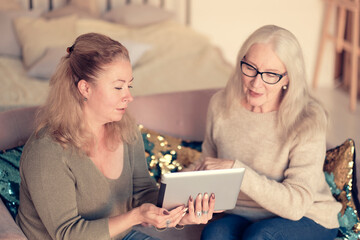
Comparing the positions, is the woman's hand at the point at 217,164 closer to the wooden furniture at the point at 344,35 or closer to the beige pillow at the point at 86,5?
the beige pillow at the point at 86,5

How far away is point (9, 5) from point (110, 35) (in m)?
Result: 0.83

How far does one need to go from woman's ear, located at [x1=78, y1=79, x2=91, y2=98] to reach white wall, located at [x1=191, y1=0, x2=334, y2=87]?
2996 millimetres

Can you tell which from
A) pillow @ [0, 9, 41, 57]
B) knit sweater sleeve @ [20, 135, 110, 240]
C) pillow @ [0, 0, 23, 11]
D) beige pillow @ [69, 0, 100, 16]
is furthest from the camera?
beige pillow @ [69, 0, 100, 16]

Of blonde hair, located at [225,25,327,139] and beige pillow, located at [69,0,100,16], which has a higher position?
blonde hair, located at [225,25,327,139]

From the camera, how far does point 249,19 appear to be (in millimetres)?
4586

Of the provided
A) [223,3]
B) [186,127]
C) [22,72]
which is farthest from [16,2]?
[186,127]

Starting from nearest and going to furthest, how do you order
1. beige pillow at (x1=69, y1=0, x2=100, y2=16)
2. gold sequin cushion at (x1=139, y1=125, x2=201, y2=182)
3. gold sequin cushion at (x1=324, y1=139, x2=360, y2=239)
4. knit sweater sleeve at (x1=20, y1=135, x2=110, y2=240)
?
knit sweater sleeve at (x1=20, y1=135, x2=110, y2=240) → gold sequin cushion at (x1=324, y1=139, x2=360, y2=239) → gold sequin cushion at (x1=139, y1=125, x2=201, y2=182) → beige pillow at (x1=69, y1=0, x2=100, y2=16)

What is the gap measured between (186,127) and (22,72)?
1480 millimetres

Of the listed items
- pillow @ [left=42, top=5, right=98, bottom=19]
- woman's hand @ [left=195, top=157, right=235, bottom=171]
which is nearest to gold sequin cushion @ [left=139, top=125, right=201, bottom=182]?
woman's hand @ [left=195, top=157, right=235, bottom=171]

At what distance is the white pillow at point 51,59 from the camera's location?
329 centimetres

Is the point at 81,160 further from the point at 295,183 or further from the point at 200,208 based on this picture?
the point at 295,183

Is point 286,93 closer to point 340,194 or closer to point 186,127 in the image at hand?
point 340,194

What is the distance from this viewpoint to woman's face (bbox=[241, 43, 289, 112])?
70.4 inches

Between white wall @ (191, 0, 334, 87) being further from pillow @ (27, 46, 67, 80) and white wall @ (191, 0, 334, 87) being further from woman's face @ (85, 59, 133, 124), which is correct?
woman's face @ (85, 59, 133, 124)
